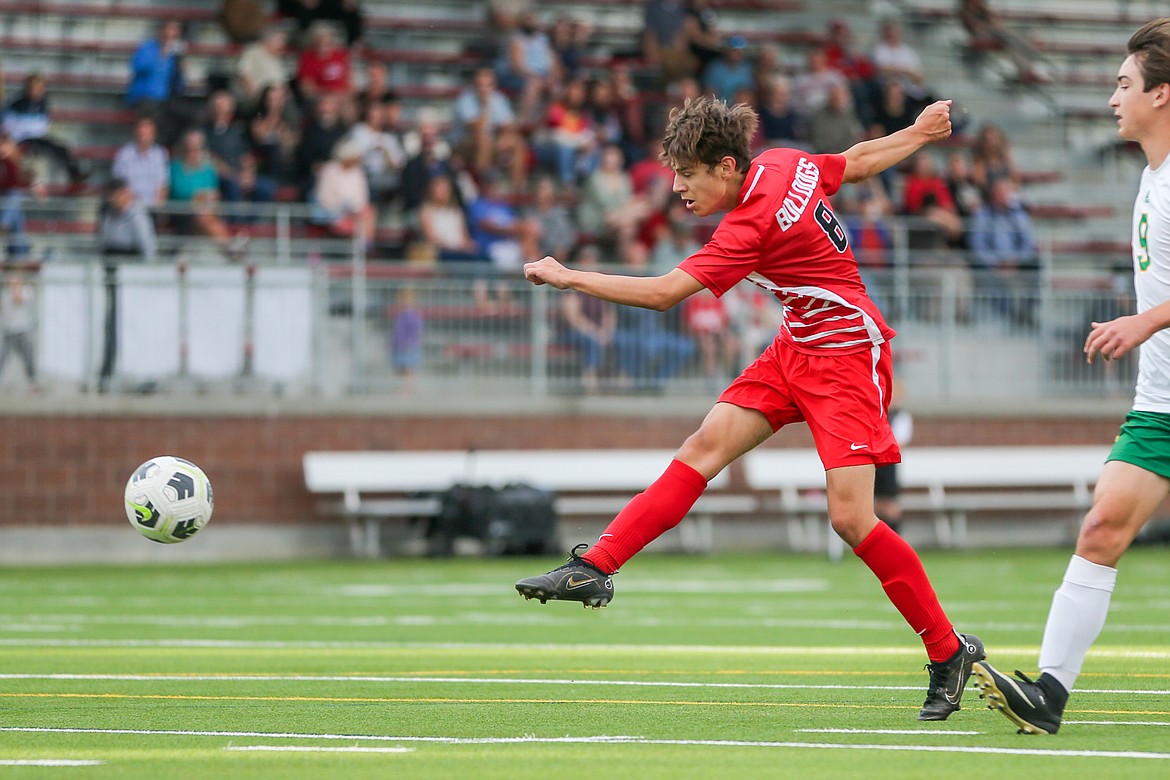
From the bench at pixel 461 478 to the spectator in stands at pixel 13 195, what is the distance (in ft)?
12.6

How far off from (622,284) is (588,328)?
14.8 meters

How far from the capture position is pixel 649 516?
7.37 metres

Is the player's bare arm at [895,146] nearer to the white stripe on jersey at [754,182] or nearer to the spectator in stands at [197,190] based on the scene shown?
the white stripe on jersey at [754,182]

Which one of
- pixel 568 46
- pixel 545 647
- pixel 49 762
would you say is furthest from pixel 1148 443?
pixel 568 46

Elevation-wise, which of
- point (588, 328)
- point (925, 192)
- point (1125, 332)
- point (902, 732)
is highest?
point (925, 192)

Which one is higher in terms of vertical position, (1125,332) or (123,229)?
(123,229)

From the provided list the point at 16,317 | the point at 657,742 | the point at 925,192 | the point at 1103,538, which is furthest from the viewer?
the point at 925,192

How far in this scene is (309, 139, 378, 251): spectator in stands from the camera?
2138 centimetres

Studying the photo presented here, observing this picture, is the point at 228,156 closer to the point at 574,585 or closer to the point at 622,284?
the point at 574,585

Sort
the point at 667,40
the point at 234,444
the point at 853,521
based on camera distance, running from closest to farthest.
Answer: the point at 853,521 < the point at 234,444 < the point at 667,40

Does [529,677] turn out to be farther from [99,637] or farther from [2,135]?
[2,135]

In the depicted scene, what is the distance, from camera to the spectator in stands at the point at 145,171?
2080cm

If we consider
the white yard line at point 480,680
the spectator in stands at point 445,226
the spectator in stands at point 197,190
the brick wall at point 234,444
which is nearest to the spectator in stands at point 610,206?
the spectator in stands at point 445,226

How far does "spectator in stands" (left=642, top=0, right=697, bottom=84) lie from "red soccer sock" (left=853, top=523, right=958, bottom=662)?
1858 centimetres
